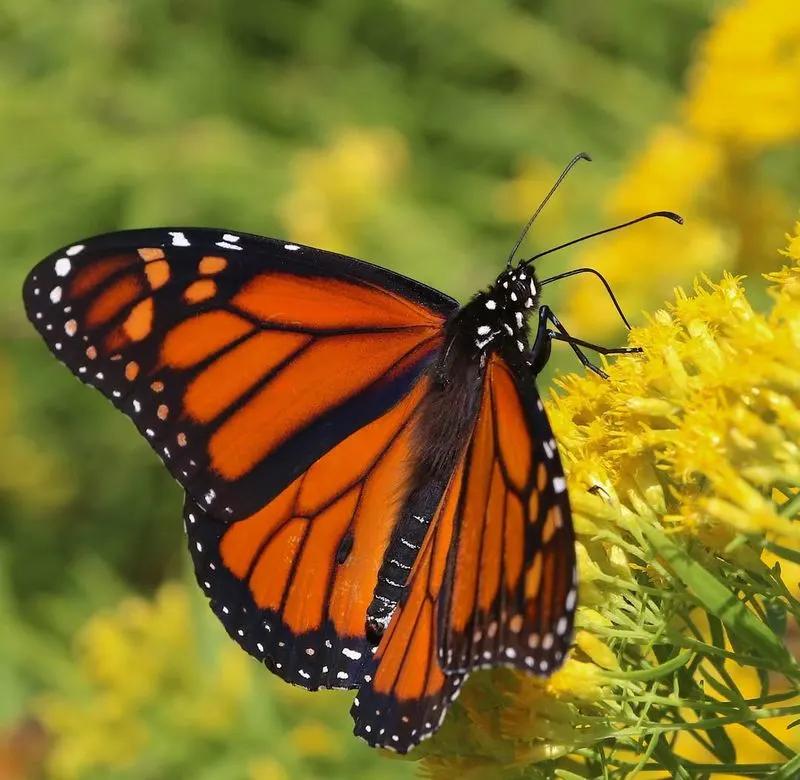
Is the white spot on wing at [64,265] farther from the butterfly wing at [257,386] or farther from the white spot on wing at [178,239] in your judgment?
the white spot on wing at [178,239]

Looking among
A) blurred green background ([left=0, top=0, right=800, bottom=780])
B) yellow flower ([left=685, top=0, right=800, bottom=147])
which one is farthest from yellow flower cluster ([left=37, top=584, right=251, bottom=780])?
yellow flower ([left=685, top=0, right=800, bottom=147])

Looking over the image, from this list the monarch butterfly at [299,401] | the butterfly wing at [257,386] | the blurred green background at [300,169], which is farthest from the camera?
the blurred green background at [300,169]

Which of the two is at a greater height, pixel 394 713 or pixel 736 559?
pixel 736 559

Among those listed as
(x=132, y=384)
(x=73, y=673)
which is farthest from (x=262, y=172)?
(x=132, y=384)

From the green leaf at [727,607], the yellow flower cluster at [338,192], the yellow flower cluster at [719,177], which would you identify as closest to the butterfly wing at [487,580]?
the green leaf at [727,607]

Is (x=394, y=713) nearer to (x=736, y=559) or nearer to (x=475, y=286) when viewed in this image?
(x=736, y=559)

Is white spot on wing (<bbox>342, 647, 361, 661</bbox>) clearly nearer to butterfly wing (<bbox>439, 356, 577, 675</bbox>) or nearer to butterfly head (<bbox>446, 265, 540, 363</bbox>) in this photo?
butterfly wing (<bbox>439, 356, 577, 675</bbox>)

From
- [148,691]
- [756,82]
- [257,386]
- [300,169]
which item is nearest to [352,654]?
[257,386]
